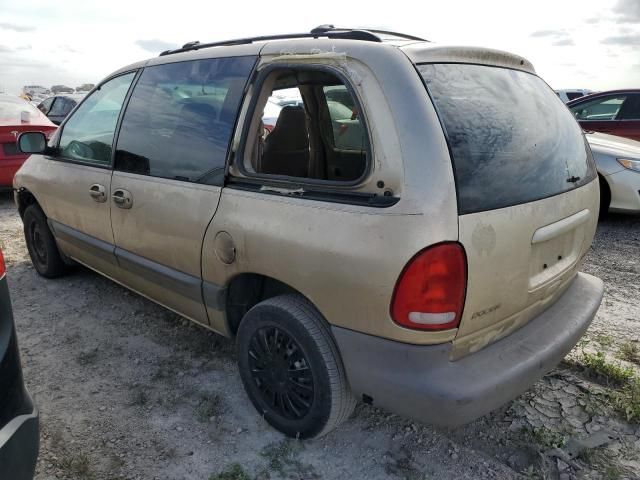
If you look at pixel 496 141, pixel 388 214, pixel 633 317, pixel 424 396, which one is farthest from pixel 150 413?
pixel 633 317

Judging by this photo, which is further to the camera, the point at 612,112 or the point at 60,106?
the point at 60,106

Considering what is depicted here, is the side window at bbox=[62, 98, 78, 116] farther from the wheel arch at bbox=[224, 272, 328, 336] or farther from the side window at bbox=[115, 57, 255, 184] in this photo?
the wheel arch at bbox=[224, 272, 328, 336]

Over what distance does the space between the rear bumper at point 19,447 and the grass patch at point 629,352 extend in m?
3.04

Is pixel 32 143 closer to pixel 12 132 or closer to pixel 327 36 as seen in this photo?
pixel 327 36

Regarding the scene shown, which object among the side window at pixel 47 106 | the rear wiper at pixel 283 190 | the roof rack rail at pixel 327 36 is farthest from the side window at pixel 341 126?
the side window at pixel 47 106

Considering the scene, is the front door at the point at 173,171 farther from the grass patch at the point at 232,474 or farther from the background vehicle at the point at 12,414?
the background vehicle at the point at 12,414

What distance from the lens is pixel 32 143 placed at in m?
3.65

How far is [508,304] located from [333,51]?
1.25m

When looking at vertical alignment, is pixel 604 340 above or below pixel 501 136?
below

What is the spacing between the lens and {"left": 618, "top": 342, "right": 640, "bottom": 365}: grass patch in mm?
2985

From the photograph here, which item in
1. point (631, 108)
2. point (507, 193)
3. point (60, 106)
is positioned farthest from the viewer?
point (60, 106)

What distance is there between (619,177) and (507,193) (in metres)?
4.31

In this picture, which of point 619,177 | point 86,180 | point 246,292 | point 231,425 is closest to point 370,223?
point 246,292

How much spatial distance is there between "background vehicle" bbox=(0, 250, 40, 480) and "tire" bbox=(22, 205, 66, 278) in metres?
2.71
